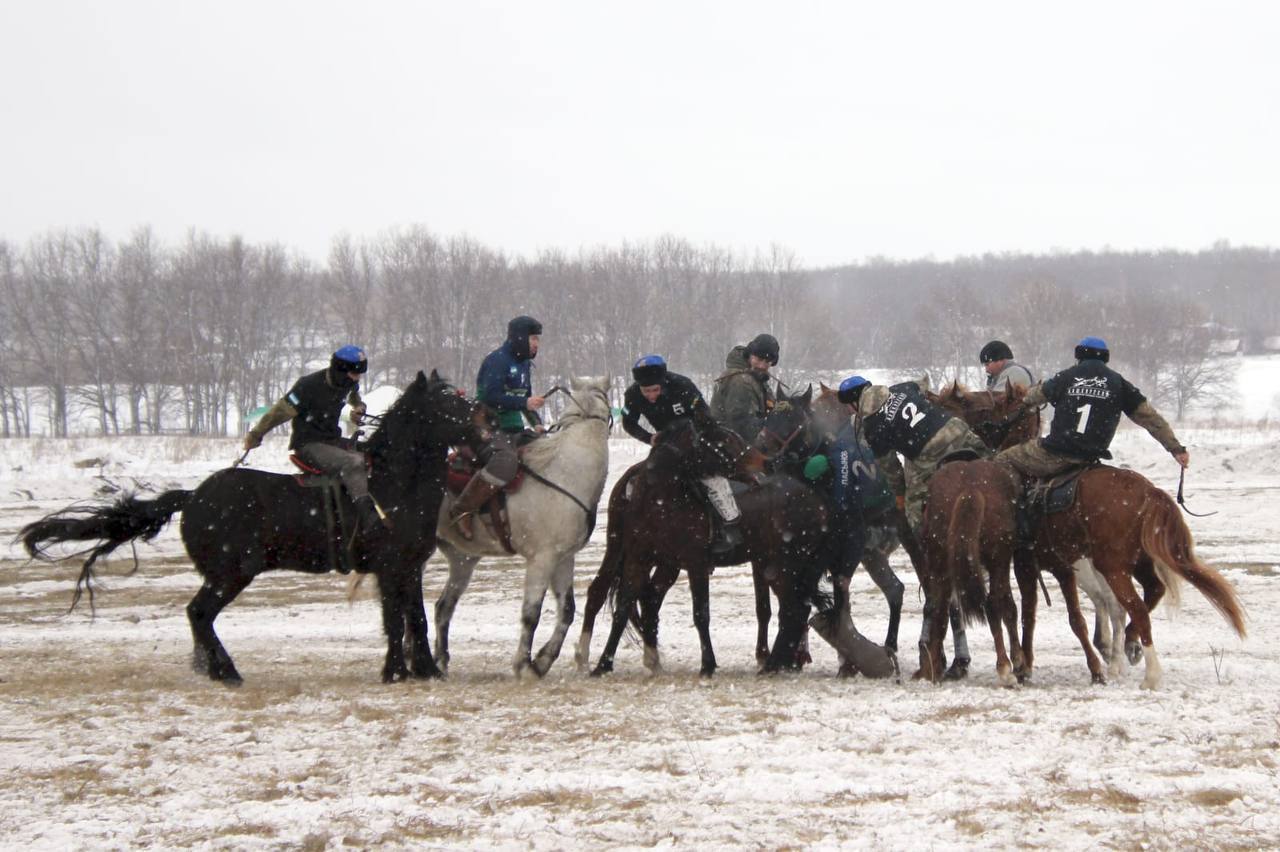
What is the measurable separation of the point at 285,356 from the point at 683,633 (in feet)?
187

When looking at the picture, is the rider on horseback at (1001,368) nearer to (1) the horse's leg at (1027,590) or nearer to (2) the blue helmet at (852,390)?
(2) the blue helmet at (852,390)

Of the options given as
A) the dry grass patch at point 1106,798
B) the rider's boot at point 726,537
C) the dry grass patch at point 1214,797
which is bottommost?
the dry grass patch at point 1106,798

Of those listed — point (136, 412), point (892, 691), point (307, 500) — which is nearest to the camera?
point (892, 691)

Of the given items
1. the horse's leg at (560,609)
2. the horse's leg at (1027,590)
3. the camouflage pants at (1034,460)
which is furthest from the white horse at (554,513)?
the horse's leg at (1027,590)

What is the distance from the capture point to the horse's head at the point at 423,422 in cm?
885

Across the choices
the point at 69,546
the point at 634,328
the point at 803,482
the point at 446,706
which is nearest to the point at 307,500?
the point at 446,706

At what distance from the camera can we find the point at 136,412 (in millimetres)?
59812

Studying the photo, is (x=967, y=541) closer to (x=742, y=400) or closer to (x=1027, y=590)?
(x=1027, y=590)

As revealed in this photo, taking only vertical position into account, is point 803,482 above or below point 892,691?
above

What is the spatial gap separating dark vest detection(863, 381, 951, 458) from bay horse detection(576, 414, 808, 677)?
2.40 feet

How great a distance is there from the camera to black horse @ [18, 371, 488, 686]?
8.55m

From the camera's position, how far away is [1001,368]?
11180mm

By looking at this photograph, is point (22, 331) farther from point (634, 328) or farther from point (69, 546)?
point (69, 546)

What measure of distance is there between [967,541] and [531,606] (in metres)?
3.08
